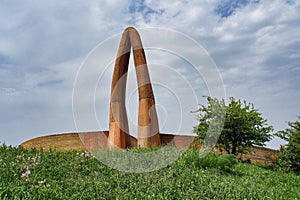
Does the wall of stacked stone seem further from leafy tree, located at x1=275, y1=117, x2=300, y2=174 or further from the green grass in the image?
the green grass

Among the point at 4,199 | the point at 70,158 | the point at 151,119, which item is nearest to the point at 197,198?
the point at 4,199

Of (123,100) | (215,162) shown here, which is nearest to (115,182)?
(215,162)

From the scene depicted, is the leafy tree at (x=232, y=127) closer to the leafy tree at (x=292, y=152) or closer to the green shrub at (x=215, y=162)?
the leafy tree at (x=292, y=152)

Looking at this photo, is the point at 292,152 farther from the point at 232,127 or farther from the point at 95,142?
the point at 95,142

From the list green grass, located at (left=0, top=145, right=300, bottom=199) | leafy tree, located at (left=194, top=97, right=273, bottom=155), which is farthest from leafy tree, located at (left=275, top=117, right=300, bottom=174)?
green grass, located at (left=0, top=145, right=300, bottom=199)

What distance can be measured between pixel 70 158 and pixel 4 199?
3169mm

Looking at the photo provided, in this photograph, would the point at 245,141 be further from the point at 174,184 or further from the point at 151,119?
the point at 174,184

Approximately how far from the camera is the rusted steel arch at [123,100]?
10375mm

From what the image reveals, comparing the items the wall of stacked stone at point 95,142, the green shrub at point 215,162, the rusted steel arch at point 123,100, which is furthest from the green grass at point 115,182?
the wall of stacked stone at point 95,142

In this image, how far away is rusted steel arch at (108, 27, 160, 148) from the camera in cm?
1038

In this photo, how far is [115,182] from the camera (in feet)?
17.2

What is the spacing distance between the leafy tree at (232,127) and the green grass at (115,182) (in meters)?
4.73

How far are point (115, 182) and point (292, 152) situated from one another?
7508 millimetres

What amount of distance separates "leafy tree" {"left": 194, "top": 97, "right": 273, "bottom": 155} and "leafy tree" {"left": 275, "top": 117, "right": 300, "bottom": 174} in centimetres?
85
